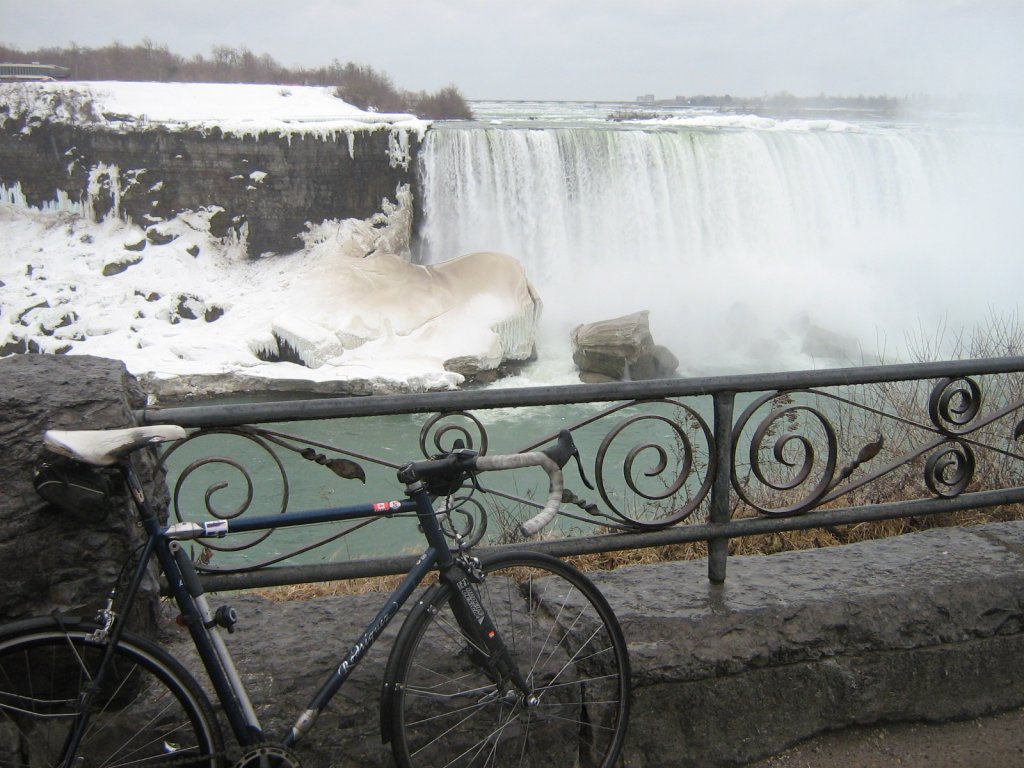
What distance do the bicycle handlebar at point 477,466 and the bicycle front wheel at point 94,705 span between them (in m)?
0.64

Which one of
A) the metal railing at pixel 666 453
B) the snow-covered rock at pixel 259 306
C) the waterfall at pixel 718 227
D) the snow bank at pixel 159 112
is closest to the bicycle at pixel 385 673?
the metal railing at pixel 666 453

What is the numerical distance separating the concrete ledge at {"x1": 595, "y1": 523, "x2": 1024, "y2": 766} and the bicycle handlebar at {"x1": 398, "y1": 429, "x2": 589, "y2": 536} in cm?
77

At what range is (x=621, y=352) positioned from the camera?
14.7 meters

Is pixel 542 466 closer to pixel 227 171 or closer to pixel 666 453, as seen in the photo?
pixel 666 453

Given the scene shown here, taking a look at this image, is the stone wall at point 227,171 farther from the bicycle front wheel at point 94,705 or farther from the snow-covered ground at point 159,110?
the bicycle front wheel at point 94,705

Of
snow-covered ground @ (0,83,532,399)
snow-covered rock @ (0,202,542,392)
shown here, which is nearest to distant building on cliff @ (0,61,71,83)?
snow-covered ground @ (0,83,532,399)

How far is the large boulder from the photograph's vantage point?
14.6 m

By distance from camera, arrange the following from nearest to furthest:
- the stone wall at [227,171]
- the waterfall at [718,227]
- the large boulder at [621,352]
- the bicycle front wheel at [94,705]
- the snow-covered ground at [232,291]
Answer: the bicycle front wheel at [94,705], the large boulder at [621,352], the snow-covered ground at [232,291], the waterfall at [718,227], the stone wall at [227,171]

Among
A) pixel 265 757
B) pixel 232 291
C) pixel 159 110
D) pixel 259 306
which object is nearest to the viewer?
pixel 265 757

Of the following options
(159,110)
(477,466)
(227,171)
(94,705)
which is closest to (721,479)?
(477,466)

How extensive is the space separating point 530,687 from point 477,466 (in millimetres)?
602

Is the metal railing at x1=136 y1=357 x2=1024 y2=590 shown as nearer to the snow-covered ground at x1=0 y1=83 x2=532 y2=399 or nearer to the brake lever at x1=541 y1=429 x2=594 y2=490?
the brake lever at x1=541 y1=429 x2=594 y2=490

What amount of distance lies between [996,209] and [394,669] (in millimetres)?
25035

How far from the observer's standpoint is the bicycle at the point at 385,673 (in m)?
1.78
